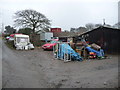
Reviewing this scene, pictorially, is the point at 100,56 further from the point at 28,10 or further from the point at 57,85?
the point at 28,10

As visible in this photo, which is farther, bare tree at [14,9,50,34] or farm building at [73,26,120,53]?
bare tree at [14,9,50,34]

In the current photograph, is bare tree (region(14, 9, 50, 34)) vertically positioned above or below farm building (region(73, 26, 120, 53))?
above

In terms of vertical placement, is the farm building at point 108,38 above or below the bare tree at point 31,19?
below

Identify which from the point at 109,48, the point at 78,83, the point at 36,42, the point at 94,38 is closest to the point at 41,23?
the point at 36,42

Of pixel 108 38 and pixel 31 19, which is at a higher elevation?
pixel 31 19

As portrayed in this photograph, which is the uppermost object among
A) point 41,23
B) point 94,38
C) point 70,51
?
point 41,23

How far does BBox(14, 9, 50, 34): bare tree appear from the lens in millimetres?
31297

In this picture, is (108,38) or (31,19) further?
(31,19)

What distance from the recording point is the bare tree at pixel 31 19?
31.3 meters

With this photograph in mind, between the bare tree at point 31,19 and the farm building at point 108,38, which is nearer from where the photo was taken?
the farm building at point 108,38

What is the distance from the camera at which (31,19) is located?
3142 centimetres

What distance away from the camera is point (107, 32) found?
1443 cm

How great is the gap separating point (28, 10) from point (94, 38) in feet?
73.3

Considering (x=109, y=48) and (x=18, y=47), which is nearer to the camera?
(x=109, y=48)
